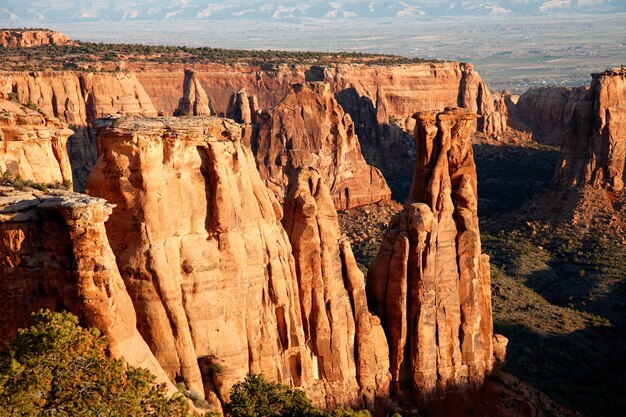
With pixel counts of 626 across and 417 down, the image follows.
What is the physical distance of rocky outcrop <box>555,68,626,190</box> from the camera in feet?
288

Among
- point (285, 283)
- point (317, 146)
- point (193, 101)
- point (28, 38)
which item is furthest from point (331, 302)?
point (28, 38)

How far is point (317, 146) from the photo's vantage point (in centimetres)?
8669

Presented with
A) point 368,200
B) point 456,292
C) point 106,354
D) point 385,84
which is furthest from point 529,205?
point 106,354

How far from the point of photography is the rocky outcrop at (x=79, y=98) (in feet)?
291

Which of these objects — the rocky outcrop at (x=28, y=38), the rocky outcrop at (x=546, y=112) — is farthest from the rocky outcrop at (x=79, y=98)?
the rocky outcrop at (x=546, y=112)

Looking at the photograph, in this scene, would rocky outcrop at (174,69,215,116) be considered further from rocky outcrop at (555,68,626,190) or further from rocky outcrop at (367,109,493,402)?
rocky outcrop at (367,109,493,402)

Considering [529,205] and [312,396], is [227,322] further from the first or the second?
[529,205]

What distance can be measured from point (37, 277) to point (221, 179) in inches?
305

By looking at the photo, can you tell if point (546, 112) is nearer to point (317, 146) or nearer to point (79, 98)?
point (317, 146)

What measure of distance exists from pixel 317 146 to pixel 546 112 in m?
59.2

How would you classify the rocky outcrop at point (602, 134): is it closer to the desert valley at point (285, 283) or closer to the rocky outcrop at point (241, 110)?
the desert valley at point (285, 283)

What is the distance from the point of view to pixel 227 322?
1326 inches

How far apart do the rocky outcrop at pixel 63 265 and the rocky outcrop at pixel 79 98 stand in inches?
2306

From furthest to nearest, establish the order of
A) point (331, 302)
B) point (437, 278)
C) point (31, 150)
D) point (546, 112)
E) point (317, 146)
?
point (546, 112)
point (317, 146)
point (31, 150)
point (437, 278)
point (331, 302)
